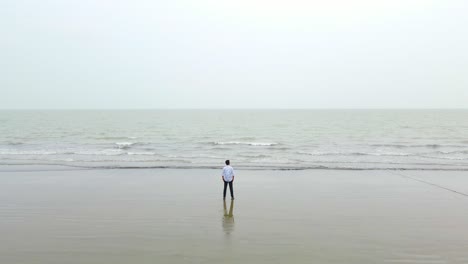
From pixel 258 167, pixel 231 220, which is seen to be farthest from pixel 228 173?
pixel 258 167

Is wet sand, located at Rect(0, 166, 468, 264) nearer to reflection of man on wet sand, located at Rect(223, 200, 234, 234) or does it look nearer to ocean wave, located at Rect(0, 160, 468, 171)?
reflection of man on wet sand, located at Rect(223, 200, 234, 234)

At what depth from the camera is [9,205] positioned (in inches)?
526

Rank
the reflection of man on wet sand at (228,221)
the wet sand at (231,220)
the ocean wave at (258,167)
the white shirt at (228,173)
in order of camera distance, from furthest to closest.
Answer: the ocean wave at (258,167) → the white shirt at (228,173) → the reflection of man on wet sand at (228,221) → the wet sand at (231,220)

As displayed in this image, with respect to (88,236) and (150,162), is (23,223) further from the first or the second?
(150,162)

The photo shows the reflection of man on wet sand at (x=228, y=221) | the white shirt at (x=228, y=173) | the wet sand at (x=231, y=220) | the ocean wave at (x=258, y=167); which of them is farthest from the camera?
the ocean wave at (x=258, y=167)

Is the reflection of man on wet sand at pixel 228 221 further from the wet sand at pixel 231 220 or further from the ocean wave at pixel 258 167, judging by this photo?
the ocean wave at pixel 258 167

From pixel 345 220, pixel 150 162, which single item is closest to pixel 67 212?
pixel 345 220

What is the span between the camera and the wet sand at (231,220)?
8.74 m

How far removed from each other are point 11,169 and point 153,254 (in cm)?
1810

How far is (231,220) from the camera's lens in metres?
11.7

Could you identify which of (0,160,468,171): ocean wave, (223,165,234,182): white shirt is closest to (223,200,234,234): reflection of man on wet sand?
(223,165,234,182): white shirt

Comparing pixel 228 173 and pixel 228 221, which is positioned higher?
pixel 228 173

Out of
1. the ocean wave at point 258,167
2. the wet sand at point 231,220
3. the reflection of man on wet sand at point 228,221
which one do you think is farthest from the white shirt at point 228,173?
the ocean wave at point 258,167

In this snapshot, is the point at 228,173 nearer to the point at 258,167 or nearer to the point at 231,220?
the point at 231,220
